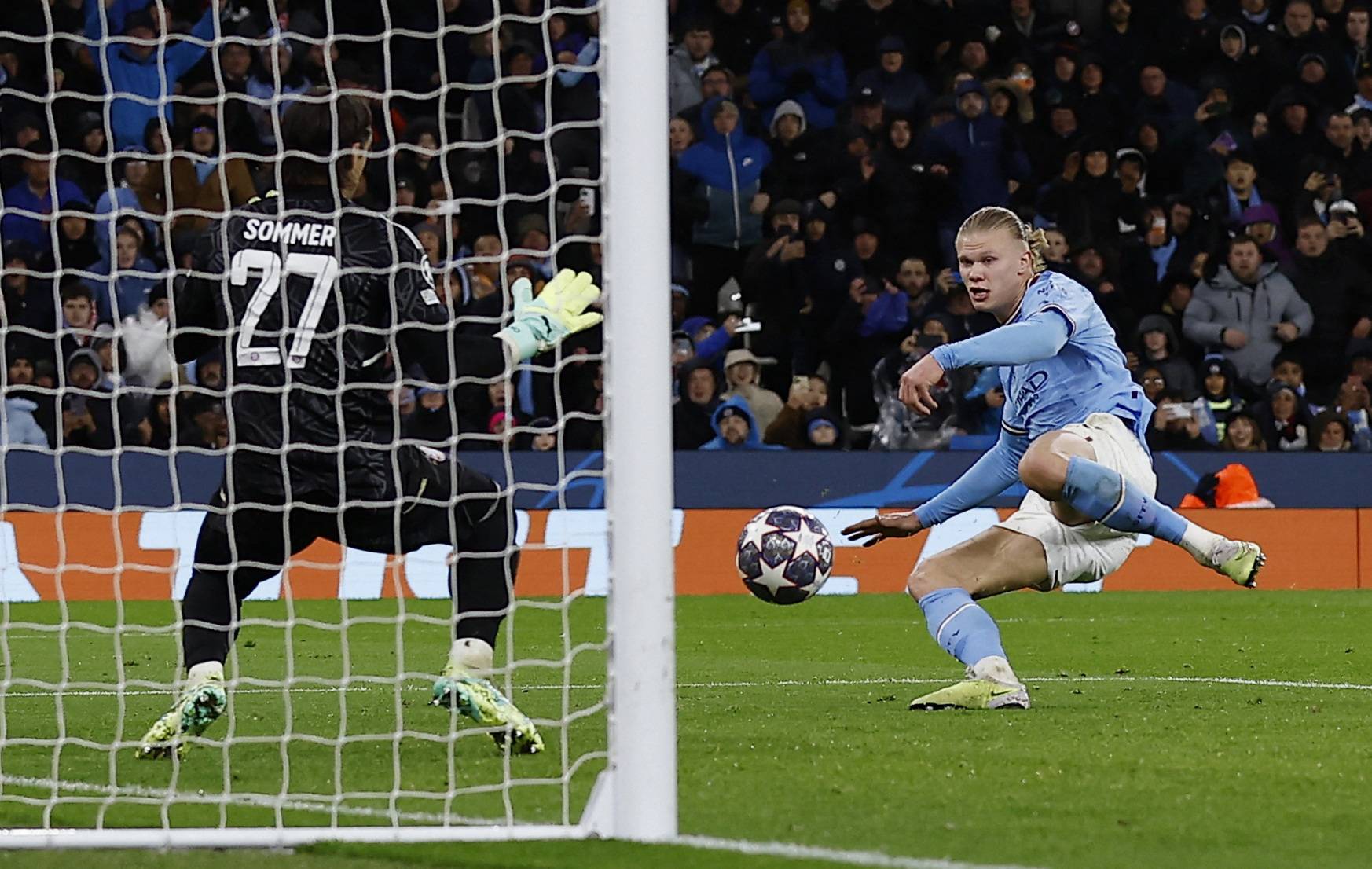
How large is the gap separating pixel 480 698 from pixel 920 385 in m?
1.55

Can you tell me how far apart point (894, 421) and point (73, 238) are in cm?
570

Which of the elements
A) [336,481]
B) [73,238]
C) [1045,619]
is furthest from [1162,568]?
[336,481]

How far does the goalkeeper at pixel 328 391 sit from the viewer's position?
5.55 meters

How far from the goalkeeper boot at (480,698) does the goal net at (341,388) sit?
93mm

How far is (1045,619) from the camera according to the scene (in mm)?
11781

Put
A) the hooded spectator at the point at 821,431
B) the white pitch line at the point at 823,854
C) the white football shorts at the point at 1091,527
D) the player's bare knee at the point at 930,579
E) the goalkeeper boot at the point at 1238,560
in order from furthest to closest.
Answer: the hooded spectator at the point at 821,431, the player's bare knee at the point at 930,579, the white football shorts at the point at 1091,527, the goalkeeper boot at the point at 1238,560, the white pitch line at the point at 823,854

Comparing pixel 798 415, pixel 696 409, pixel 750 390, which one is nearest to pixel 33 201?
pixel 696 409

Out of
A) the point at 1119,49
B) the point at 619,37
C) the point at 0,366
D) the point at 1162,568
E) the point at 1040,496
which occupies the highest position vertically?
the point at 1119,49

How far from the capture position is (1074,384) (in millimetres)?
7008

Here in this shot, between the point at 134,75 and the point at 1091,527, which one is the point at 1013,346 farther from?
the point at 134,75

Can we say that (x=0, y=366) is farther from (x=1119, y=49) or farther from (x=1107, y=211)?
(x=1119, y=49)

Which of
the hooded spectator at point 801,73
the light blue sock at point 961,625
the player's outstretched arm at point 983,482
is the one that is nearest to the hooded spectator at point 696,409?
the hooded spectator at point 801,73

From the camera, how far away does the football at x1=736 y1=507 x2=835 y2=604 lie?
23.7 feet

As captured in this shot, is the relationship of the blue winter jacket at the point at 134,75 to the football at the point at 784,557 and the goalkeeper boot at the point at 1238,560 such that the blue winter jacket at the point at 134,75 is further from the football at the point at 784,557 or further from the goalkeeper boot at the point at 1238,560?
the goalkeeper boot at the point at 1238,560
